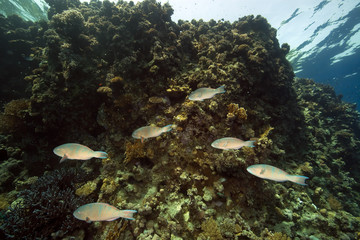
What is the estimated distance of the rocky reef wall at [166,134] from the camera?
13.9ft

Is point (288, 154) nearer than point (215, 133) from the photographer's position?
No

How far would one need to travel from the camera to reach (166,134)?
521cm

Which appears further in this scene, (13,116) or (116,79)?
(13,116)

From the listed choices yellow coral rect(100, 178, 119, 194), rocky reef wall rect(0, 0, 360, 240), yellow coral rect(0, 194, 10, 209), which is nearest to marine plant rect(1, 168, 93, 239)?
rocky reef wall rect(0, 0, 360, 240)

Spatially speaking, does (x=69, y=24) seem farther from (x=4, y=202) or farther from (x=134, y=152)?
(x=4, y=202)

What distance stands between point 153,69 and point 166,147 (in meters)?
3.28

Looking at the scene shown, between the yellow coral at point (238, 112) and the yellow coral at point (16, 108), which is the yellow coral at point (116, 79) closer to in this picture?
the yellow coral at point (16, 108)

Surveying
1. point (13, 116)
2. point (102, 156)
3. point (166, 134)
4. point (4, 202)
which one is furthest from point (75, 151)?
point (13, 116)

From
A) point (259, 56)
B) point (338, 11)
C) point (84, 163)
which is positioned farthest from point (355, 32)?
point (84, 163)

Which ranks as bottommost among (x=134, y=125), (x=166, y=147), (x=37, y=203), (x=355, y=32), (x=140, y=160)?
(x=37, y=203)

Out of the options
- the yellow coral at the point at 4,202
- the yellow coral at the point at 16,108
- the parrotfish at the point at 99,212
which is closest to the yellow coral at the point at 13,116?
the yellow coral at the point at 16,108

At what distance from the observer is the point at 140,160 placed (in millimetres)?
5344

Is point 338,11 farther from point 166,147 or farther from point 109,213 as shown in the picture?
point 109,213

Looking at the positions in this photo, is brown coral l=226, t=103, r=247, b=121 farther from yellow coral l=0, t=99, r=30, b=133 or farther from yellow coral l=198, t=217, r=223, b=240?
yellow coral l=0, t=99, r=30, b=133
